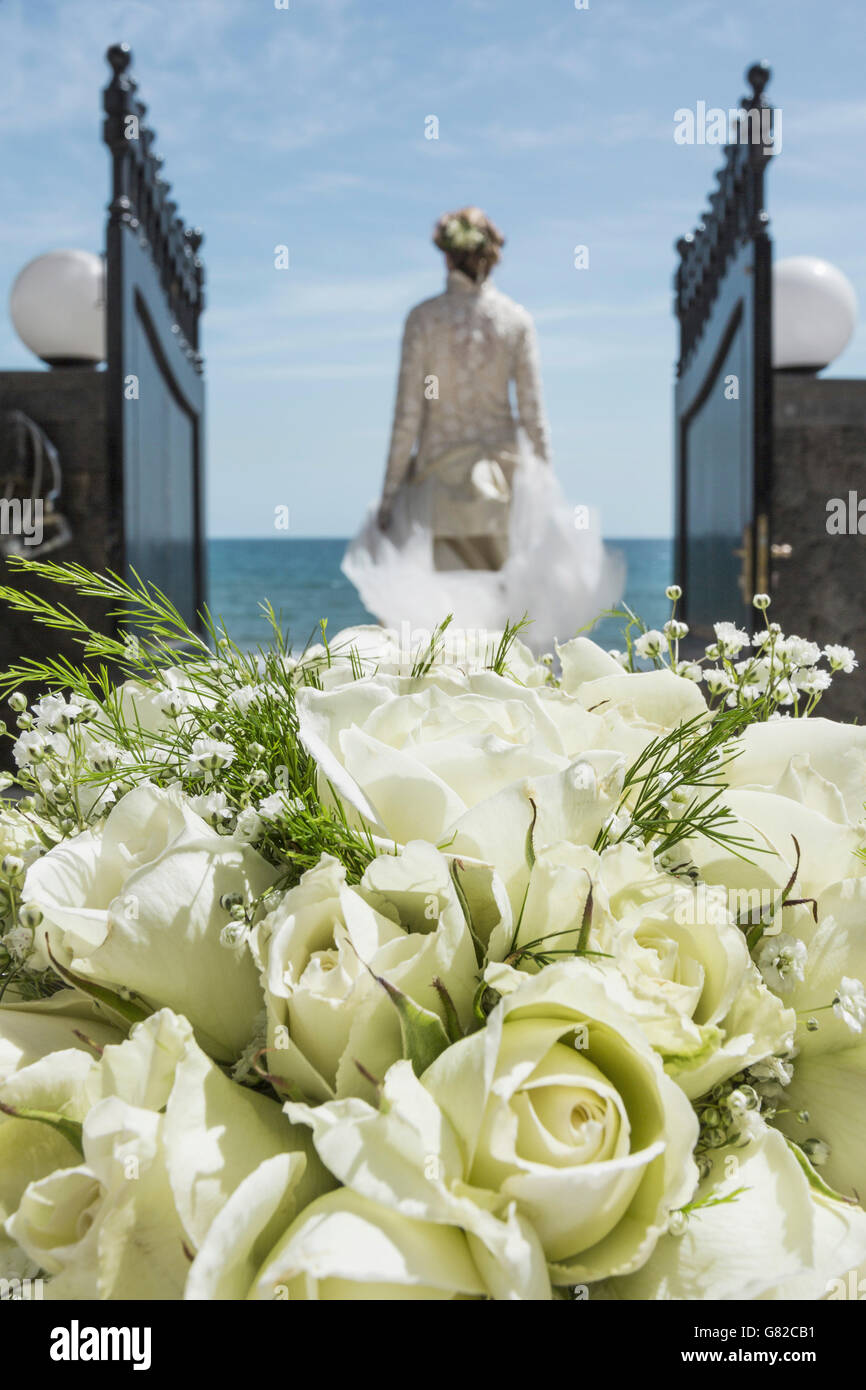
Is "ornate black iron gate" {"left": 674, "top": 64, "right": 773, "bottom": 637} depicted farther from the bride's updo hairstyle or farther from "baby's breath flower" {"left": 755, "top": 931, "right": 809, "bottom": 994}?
"baby's breath flower" {"left": 755, "top": 931, "right": 809, "bottom": 994}

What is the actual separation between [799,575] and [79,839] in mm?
5045

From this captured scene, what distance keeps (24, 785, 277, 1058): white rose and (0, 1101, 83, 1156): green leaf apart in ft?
0.20

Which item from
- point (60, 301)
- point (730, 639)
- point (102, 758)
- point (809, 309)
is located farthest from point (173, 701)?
point (60, 301)

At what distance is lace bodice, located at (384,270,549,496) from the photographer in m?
4.76

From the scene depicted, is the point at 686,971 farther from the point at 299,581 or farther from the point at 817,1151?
the point at 299,581

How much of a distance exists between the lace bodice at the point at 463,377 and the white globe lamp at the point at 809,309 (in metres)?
1.35

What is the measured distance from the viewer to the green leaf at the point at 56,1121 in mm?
435

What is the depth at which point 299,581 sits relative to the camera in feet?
105

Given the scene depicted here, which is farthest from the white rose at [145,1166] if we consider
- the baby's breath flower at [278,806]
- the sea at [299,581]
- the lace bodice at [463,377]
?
the sea at [299,581]

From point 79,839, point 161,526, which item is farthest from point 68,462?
point 79,839

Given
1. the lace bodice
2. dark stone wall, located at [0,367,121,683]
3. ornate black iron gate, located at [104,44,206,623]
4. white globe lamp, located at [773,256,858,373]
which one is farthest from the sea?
the lace bodice

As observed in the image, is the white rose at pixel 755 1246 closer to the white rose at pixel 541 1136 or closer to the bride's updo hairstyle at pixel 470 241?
the white rose at pixel 541 1136
